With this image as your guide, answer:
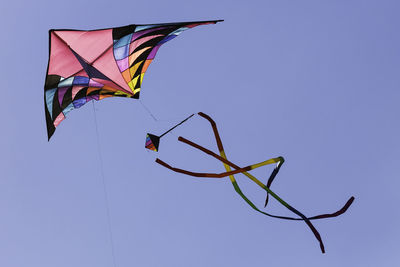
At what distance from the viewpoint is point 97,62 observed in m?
8.19

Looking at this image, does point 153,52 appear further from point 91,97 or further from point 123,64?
point 91,97

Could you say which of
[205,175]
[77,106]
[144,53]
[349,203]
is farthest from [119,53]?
[349,203]

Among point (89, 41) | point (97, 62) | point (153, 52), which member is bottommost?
point (97, 62)

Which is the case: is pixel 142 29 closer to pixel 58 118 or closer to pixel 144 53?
pixel 144 53

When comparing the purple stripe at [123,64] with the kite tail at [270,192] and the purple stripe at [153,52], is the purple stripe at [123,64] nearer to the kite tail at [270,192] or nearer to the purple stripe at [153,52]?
the purple stripe at [153,52]

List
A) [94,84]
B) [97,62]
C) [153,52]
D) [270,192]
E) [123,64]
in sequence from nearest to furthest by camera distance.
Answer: [270,192] < [97,62] < [123,64] < [94,84] < [153,52]

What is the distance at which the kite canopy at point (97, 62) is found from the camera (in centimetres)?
750

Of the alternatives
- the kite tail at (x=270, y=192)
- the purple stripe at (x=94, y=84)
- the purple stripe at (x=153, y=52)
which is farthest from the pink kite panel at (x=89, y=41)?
the kite tail at (x=270, y=192)

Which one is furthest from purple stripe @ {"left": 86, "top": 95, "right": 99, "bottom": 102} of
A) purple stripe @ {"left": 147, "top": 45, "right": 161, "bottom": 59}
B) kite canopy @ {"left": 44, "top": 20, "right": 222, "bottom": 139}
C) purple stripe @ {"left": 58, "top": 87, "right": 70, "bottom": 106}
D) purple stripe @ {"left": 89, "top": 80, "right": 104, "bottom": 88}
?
purple stripe @ {"left": 147, "top": 45, "right": 161, "bottom": 59}

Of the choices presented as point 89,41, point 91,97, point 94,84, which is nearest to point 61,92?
point 94,84

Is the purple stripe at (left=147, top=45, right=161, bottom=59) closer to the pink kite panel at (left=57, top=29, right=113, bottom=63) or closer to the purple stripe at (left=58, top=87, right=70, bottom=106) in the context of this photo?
the pink kite panel at (left=57, top=29, right=113, bottom=63)

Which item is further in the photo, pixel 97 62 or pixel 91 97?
pixel 91 97

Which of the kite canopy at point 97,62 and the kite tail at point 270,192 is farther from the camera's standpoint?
the kite canopy at point 97,62

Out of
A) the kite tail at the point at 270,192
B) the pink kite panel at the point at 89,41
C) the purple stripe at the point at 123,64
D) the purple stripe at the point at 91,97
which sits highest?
the pink kite panel at the point at 89,41
